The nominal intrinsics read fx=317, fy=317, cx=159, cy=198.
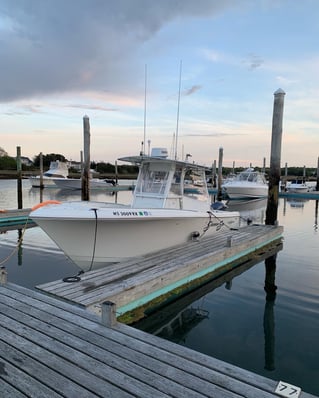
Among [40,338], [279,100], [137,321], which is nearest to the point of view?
[40,338]

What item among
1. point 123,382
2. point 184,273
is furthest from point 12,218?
point 123,382

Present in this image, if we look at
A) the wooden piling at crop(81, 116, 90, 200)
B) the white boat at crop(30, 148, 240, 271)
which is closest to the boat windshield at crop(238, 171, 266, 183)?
the wooden piling at crop(81, 116, 90, 200)

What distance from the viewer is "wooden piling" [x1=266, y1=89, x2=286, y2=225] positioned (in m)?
11.6

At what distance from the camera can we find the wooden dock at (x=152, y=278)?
17.2ft

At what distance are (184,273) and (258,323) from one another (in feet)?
5.57

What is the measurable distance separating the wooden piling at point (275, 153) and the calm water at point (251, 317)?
264cm

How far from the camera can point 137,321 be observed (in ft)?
18.1

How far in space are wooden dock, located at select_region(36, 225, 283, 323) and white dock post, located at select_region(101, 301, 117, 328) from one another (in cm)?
94

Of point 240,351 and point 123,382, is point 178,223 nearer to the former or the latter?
point 240,351

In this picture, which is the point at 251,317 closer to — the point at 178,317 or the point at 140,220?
the point at 178,317

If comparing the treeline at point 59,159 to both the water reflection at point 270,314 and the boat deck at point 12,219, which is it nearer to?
the boat deck at point 12,219

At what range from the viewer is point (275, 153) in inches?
473

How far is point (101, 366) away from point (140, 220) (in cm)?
413

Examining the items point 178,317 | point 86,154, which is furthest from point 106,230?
point 86,154
